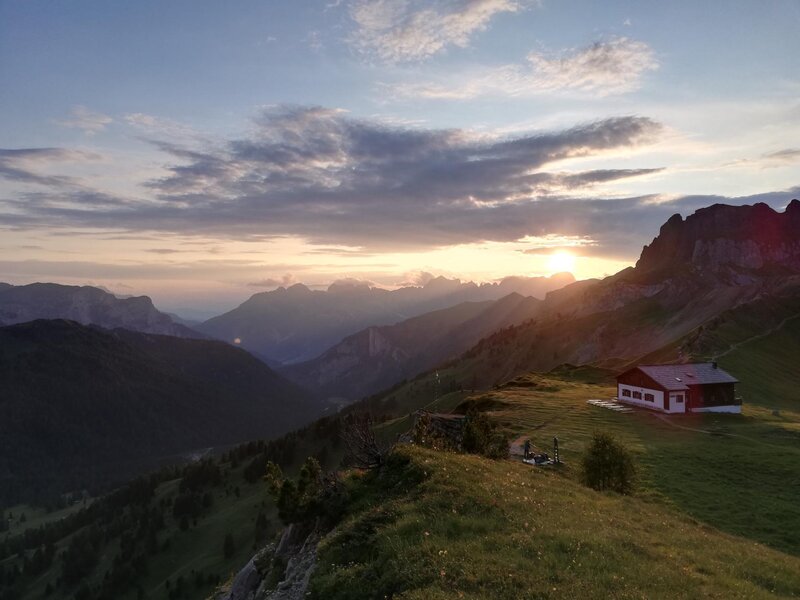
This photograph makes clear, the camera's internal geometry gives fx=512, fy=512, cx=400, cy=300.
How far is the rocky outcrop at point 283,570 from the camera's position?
19753mm

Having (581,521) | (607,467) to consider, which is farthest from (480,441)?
(581,521)

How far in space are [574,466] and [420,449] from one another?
2080cm

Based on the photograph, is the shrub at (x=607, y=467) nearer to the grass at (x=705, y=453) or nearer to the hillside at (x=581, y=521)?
the hillside at (x=581, y=521)

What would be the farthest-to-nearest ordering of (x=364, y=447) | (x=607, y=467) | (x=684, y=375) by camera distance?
(x=684, y=375) → (x=607, y=467) → (x=364, y=447)

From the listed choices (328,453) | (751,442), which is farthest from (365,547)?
(328,453)

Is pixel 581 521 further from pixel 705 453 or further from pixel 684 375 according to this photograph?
pixel 684 375

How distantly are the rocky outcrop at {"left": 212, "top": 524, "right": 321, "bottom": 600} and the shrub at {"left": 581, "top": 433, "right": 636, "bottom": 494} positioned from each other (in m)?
22.0

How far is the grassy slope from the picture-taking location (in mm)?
15469

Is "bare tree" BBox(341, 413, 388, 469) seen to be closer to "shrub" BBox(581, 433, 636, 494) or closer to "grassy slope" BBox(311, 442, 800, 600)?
"grassy slope" BBox(311, 442, 800, 600)

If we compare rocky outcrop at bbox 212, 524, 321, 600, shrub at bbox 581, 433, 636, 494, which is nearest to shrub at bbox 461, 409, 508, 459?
shrub at bbox 581, 433, 636, 494

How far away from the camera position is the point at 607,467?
1436 inches

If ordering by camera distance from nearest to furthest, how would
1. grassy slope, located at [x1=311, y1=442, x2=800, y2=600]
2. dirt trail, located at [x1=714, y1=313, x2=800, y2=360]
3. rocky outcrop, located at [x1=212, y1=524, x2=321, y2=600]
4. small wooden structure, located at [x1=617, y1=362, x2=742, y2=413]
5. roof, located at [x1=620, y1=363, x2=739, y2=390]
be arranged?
grassy slope, located at [x1=311, y1=442, x2=800, y2=600]
rocky outcrop, located at [x1=212, y1=524, x2=321, y2=600]
small wooden structure, located at [x1=617, y1=362, x2=742, y2=413]
roof, located at [x1=620, y1=363, x2=739, y2=390]
dirt trail, located at [x1=714, y1=313, x2=800, y2=360]

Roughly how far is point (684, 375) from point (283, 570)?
69425mm

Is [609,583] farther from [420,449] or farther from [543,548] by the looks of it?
[420,449]
